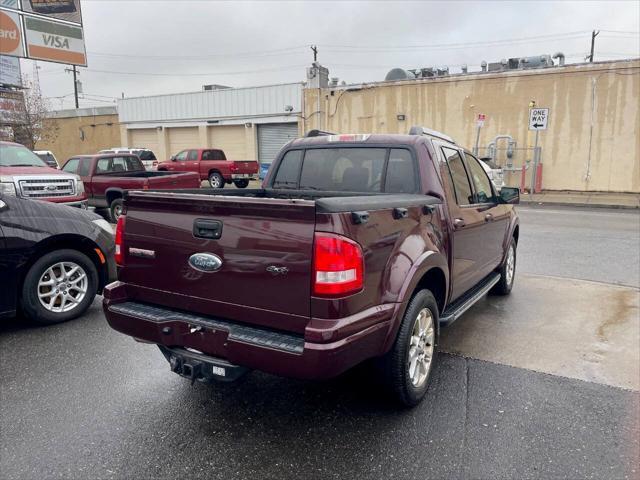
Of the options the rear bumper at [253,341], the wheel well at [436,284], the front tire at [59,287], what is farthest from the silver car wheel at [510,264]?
the front tire at [59,287]

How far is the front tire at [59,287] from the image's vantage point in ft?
15.3

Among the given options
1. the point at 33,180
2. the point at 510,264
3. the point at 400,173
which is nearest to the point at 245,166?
the point at 33,180

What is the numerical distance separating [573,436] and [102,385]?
324 cm

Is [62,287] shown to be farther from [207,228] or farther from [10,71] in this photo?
[10,71]

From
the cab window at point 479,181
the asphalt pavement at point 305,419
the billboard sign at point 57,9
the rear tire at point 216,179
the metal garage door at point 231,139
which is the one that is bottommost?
the asphalt pavement at point 305,419

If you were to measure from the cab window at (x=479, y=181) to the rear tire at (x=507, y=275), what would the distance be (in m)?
1.00

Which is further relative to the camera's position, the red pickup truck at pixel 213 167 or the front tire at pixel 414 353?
the red pickup truck at pixel 213 167

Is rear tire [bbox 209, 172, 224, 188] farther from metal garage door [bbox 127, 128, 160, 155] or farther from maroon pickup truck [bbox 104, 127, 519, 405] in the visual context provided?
maroon pickup truck [bbox 104, 127, 519, 405]

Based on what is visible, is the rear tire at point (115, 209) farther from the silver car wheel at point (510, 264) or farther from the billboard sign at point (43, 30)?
the billboard sign at point (43, 30)

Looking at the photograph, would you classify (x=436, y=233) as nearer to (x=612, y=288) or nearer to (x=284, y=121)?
(x=612, y=288)

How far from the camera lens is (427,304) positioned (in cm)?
337

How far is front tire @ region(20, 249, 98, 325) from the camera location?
4.66 metres

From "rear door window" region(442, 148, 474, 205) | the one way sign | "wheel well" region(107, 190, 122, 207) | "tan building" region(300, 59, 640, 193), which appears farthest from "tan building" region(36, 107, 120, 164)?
"rear door window" region(442, 148, 474, 205)

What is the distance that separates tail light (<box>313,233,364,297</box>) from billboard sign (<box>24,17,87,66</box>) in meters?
25.3
